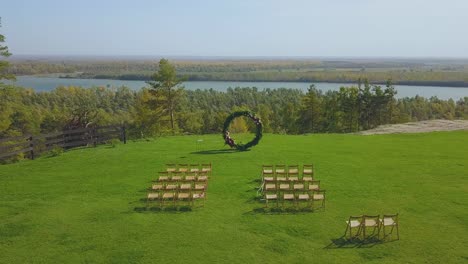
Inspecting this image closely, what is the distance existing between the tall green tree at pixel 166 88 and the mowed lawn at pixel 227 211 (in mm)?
24027

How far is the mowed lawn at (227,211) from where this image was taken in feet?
41.4

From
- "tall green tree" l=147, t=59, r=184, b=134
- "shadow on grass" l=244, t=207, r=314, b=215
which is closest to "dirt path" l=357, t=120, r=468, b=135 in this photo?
"shadow on grass" l=244, t=207, r=314, b=215

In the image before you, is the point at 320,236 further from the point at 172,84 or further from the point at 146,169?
the point at 172,84

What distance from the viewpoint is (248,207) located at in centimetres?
1670

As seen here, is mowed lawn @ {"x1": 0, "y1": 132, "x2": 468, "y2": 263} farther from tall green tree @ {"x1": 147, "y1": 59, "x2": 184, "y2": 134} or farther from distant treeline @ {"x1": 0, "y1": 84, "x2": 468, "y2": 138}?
tall green tree @ {"x1": 147, "y1": 59, "x2": 184, "y2": 134}

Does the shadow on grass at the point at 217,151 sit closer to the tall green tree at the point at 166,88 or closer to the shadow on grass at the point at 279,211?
the shadow on grass at the point at 279,211

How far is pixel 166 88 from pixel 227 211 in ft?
123

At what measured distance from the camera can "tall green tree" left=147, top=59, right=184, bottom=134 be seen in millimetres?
50375

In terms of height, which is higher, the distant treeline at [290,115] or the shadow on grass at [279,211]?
the shadow on grass at [279,211]

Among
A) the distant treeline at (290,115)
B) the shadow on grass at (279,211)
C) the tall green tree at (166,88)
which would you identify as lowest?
the distant treeline at (290,115)

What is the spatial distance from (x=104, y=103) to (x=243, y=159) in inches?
3572

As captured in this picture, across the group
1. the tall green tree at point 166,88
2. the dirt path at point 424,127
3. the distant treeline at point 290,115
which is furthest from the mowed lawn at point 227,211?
the tall green tree at point 166,88

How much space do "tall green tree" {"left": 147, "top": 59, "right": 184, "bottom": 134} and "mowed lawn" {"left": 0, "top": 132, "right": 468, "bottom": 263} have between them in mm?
24027

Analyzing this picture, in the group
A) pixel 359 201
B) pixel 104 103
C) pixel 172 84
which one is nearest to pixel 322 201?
pixel 359 201
